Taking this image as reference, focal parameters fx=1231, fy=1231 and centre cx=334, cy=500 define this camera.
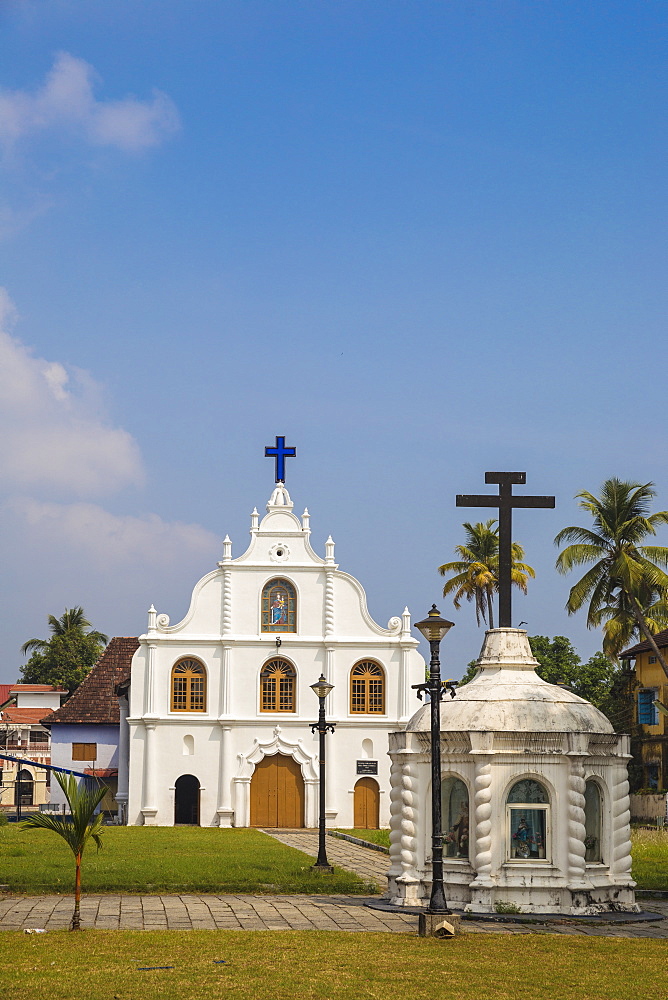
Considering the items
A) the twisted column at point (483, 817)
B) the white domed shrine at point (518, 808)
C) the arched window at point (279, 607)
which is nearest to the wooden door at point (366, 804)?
the arched window at point (279, 607)

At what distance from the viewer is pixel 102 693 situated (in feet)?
171

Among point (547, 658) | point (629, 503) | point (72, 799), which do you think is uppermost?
point (629, 503)

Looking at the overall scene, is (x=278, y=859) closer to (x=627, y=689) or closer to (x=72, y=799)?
(x=72, y=799)

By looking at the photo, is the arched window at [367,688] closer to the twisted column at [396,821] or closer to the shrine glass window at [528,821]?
the twisted column at [396,821]

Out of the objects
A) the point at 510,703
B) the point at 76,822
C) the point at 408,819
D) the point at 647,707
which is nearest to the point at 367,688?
the point at 647,707

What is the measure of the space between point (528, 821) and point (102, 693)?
36.4m

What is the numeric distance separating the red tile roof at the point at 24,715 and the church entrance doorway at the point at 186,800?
73.9 ft

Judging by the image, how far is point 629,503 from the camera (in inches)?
1709

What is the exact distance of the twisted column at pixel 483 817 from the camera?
17859 millimetres

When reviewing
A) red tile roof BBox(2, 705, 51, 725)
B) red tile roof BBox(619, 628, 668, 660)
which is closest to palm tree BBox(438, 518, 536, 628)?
red tile roof BBox(619, 628, 668, 660)

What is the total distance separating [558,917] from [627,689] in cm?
3471

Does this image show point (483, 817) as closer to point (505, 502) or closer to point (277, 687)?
point (505, 502)

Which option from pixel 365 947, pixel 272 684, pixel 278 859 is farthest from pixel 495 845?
pixel 272 684

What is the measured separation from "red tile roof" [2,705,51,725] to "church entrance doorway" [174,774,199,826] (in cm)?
2253
